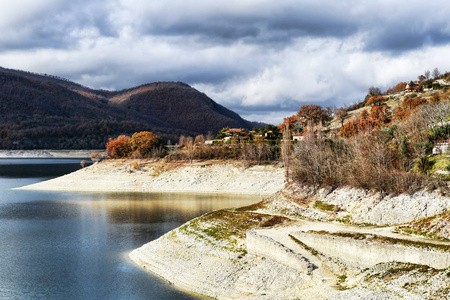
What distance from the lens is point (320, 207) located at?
36.8 m

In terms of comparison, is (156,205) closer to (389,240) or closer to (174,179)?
(174,179)

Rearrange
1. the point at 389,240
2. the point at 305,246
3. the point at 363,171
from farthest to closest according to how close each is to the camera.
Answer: the point at 363,171 → the point at 305,246 → the point at 389,240

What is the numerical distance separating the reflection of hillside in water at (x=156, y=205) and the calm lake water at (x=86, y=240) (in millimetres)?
116

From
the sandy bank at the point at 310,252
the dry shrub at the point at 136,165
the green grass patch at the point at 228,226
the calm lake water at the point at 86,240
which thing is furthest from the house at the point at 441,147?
the dry shrub at the point at 136,165

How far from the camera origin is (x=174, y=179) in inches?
3329

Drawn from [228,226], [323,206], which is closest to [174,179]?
[228,226]

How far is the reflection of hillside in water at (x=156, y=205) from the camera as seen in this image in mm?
50191

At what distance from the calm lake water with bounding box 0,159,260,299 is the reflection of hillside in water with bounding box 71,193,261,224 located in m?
A: 0.12

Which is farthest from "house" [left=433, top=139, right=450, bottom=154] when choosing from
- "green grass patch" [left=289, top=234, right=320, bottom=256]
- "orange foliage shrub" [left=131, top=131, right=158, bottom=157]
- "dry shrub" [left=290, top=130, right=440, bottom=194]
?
"orange foliage shrub" [left=131, top=131, right=158, bottom=157]

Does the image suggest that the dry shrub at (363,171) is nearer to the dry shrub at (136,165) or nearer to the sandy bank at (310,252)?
the sandy bank at (310,252)

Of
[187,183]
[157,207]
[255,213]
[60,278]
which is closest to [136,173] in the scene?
[187,183]

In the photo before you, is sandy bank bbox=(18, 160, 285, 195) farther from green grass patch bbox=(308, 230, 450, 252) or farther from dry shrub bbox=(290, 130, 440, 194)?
green grass patch bbox=(308, 230, 450, 252)

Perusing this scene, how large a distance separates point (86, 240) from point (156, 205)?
21.0 meters

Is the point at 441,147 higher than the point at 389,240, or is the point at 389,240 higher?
the point at 441,147
